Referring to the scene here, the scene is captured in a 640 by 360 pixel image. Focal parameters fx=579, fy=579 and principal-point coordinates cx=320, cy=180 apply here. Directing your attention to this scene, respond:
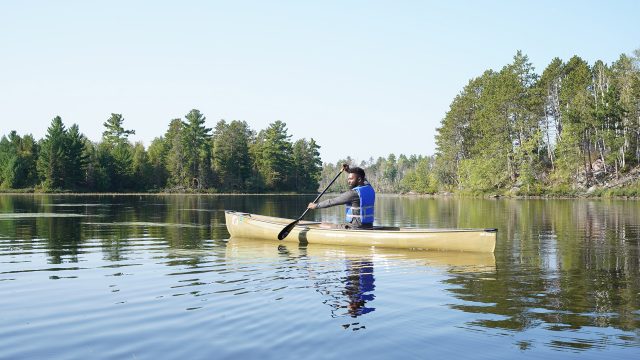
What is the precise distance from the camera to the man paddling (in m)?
16.4

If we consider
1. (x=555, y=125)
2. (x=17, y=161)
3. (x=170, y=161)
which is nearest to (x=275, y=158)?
(x=170, y=161)

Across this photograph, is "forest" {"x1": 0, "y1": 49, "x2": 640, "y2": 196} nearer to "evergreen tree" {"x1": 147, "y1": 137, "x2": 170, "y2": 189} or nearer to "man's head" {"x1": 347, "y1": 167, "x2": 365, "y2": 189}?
"evergreen tree" {"x1": 147, "y1": 137, "x2": 170, "y2": 189}

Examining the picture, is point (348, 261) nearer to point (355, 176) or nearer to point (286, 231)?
point (355, 176)

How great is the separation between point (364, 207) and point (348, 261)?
3067 millimetres

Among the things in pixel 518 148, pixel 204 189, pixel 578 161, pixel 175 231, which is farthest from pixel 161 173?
pixel 175 231

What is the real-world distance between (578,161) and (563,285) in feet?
209

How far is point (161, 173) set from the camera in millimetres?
106750

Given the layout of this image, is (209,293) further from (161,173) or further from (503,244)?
(161,173)

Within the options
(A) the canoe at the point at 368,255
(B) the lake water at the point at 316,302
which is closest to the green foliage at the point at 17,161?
(B) the lake water at the point at 316,302

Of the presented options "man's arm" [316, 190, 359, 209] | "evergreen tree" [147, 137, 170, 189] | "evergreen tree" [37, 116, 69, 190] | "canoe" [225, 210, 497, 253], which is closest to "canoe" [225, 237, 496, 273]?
"canoe" [225, 210, 497, 253]

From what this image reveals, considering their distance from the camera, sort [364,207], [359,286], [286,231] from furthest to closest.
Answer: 1. [286,231]
2. [364,207]
3. [359,286]

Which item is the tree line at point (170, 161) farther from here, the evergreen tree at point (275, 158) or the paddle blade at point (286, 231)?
the paddle blade at point (286, 231)

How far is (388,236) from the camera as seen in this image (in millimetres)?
15984

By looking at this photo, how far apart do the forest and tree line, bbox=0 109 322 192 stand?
0.20 meters
